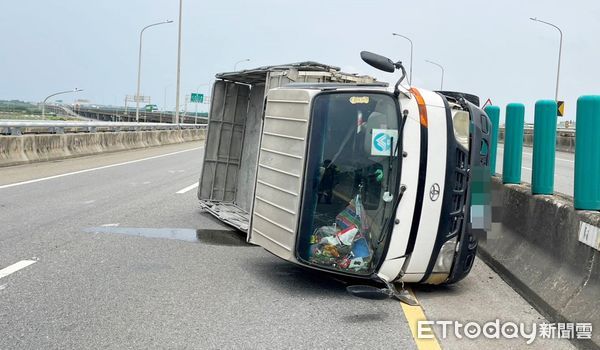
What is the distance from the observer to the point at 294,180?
595 centimetres

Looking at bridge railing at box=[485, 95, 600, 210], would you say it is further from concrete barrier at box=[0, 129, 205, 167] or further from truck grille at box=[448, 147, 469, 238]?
concrete barrier at box=[0, 129, 205, 167]

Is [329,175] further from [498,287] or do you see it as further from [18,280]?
[18,280]

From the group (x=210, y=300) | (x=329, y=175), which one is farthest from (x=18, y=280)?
(x=329, y=175)

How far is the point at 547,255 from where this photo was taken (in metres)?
5.70

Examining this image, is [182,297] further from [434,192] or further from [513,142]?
[513,142]

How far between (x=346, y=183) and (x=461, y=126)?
3.85 ft

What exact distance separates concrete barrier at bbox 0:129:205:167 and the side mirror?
49.3 ft

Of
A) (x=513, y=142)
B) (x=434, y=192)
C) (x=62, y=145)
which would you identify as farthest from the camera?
(x=62, y=145)

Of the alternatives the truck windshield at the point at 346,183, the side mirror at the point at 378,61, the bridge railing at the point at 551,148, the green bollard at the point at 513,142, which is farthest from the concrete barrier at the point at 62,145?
the side mirror at the point at 378,61

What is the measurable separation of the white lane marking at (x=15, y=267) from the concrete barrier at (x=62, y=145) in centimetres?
1240

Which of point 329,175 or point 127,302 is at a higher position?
point 329,175

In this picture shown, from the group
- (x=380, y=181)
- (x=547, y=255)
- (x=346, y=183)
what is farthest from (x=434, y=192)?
(x=547, y=255)

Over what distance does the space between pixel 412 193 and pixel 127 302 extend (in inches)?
105

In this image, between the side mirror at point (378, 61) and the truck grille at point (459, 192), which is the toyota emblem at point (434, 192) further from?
the side mirror at point (378, 61)
